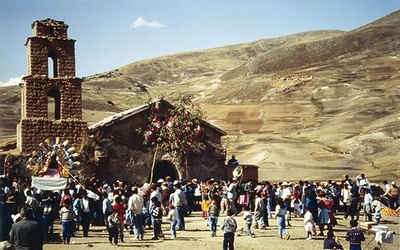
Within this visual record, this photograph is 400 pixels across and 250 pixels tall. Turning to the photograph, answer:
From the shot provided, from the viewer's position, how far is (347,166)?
52719mm

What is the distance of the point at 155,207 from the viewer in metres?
19.0

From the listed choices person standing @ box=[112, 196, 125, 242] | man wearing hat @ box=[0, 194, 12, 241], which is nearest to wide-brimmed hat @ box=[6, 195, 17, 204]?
man wearing hat @ box=[0, 194, 12, 241]

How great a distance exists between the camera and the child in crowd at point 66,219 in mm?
Result: 17438

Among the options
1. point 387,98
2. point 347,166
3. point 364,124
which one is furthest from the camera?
point 387,98

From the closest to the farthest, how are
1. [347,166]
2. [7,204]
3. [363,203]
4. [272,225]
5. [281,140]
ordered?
[7,204], [272,225], [363,203], [347,166], [281,140]

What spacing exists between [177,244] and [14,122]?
2552 inches

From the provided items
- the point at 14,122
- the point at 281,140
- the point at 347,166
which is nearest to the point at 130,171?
the point at 347,166

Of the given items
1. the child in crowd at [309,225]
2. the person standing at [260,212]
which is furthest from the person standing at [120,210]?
the child in crowd at [309,225]

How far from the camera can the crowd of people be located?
53.1ft

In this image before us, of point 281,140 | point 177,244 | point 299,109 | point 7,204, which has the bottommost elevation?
point 177,244

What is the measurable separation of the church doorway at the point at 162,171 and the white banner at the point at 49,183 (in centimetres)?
1000

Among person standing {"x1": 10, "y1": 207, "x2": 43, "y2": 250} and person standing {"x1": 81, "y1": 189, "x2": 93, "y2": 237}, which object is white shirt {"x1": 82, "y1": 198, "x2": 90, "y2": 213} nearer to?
person standing {"x1": 81, "y1": 189, "x2": 93, "y2": 237}

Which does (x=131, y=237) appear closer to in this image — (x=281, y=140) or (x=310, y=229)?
(x=310, y=229)

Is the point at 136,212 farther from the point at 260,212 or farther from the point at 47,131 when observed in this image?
the point at 47,131
